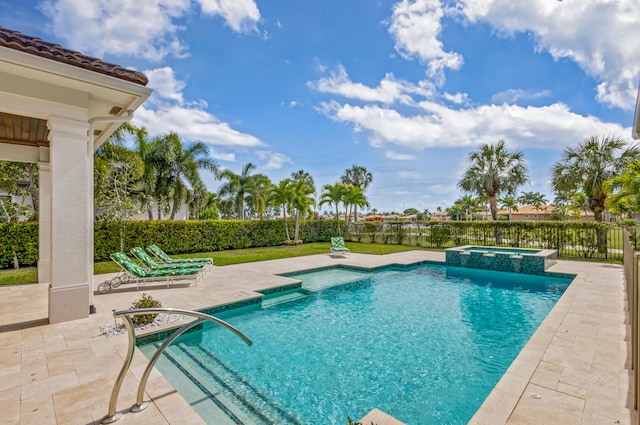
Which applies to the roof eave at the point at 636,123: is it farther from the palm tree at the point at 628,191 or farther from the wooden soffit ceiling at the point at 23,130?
the wooden soffit ceiling at the point at 23,130

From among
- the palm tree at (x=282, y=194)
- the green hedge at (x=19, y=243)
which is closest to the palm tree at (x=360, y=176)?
the palm tree at (x=282, y=194)

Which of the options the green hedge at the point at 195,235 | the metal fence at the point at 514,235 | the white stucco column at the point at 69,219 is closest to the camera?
the white stucco column at the point at 69,219

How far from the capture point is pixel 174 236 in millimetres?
16500

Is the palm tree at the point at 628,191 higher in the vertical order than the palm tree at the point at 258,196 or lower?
lower

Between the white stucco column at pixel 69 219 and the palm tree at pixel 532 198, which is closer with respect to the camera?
the white stucco column at pixel 69 219

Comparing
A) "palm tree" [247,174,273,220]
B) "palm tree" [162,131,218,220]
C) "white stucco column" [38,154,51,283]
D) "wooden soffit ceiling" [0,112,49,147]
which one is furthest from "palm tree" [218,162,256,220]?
"wooden soffit ceiling" [0,112,49,147]

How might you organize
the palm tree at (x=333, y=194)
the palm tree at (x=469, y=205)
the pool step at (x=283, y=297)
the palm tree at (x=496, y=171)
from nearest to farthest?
the pool step at (x=283, y=297), the palm tree at (x=496, y=171), the palm tree at (x=333, y=194), the palm tree at (x=469, y=205)

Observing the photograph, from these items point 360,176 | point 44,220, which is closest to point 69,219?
point 44,220

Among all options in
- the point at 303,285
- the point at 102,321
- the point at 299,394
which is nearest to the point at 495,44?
the point at 303,285

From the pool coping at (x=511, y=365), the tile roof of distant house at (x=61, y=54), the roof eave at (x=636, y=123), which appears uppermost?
the tile roof of distant house at (x=61, y=54)

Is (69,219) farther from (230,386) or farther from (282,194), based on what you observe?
(282,194)

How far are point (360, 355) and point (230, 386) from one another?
2.17 metres

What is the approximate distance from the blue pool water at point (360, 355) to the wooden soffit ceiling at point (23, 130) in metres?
5.51

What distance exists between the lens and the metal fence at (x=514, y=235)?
48.0 feet
